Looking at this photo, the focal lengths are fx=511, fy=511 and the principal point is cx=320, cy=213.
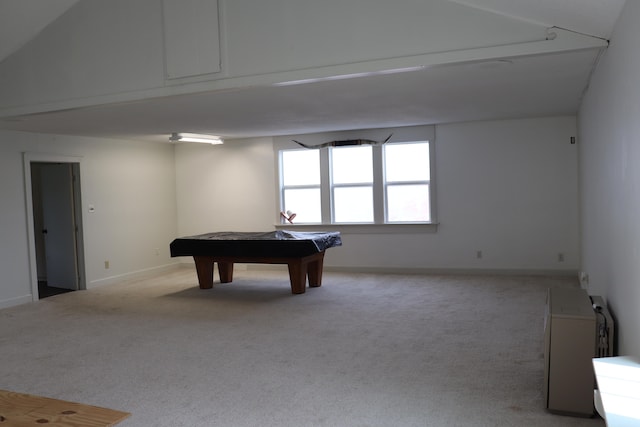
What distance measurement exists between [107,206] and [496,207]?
5852mm

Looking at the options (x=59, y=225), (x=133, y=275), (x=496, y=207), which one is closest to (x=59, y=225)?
(x=59, y=225)

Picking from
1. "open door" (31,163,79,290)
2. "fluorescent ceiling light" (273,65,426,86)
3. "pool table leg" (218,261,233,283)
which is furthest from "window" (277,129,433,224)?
"fluorescent ceiling light" (273,65,426,86)

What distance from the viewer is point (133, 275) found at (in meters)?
8.27

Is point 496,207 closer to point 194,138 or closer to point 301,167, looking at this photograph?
point 301,167

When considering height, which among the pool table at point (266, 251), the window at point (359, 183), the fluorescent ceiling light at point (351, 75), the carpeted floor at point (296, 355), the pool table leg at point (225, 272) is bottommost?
the carpeted floor at point (296, 355)

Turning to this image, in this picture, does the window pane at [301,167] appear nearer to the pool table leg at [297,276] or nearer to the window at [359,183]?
the window at [359,183]

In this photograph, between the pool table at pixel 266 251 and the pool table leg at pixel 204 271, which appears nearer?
the pool table at pixel 266 251

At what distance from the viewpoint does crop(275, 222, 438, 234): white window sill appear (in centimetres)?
777

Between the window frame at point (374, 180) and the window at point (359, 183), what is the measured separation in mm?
16

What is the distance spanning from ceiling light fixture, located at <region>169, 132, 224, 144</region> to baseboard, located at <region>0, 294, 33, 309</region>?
2.89 m

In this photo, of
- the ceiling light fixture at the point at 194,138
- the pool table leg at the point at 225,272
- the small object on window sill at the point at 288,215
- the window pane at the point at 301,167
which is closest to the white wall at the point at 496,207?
the window pane at the point at 301,167

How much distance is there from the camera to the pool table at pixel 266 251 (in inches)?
245

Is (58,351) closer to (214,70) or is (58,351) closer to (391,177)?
(214,70)

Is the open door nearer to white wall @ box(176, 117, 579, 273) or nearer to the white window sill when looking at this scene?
the white window sill
